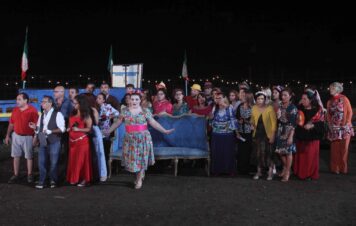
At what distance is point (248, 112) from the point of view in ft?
24.3

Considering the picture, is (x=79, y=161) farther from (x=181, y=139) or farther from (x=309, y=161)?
(x=309, y=161)

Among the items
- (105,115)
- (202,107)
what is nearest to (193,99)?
(202,107)

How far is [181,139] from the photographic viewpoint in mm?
8164

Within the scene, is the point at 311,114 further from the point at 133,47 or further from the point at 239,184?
the point at 133,47

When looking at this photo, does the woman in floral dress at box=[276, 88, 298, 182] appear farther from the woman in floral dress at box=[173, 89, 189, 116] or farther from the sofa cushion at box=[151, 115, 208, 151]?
the woman in floral dress at box=[173, 89, 189, 116]

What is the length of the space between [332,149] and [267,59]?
19016 millimetres

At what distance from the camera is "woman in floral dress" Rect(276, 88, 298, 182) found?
22.7ft

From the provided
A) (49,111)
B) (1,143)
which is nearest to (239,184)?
(49,111)

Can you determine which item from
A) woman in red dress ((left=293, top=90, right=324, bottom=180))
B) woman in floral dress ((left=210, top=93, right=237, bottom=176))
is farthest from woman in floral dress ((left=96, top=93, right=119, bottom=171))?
woman in red dress ((left=293, top=90, right=324, bottom=180))

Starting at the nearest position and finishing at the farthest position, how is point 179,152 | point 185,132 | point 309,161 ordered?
point 309,161 → point 179,152 → point 185,132

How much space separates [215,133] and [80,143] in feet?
8.14

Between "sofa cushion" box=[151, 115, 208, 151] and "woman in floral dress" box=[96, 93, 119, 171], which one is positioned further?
"sofa cushion" box=[151, 115, 208, 151]

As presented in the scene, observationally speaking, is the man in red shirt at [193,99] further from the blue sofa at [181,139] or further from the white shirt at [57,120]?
the white shirt at [57,120]

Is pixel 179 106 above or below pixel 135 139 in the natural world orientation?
above
